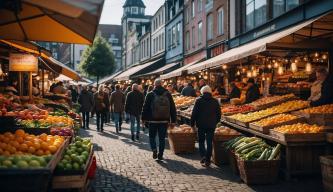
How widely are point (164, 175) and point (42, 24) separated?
3837mm

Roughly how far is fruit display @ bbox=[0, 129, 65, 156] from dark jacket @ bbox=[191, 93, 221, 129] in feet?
13.8

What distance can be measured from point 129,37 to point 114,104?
183ft

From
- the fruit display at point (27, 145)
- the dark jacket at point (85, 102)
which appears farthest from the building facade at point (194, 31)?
the fruit display at point (27, 145)

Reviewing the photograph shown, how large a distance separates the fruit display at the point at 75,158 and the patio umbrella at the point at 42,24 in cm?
184

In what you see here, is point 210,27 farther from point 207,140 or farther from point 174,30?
point 207,140

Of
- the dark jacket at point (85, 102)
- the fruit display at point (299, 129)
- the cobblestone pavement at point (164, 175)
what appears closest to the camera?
the cobblestone pavement at point (164, 175)

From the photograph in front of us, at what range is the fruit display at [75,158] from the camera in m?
5.60

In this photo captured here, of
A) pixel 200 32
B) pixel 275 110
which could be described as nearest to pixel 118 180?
pixel 275 110

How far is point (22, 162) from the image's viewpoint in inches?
180

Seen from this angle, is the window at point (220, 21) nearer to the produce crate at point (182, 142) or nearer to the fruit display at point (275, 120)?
the produce crate at point (182, 142)

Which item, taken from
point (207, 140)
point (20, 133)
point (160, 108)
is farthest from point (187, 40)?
point (20, 133)

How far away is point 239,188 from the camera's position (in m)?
7.72

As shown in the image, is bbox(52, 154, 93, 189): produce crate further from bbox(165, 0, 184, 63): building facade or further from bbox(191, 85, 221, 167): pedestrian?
bbox(165, 0, 184, 63): building facade

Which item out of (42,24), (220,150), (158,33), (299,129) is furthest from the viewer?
(158,33)
